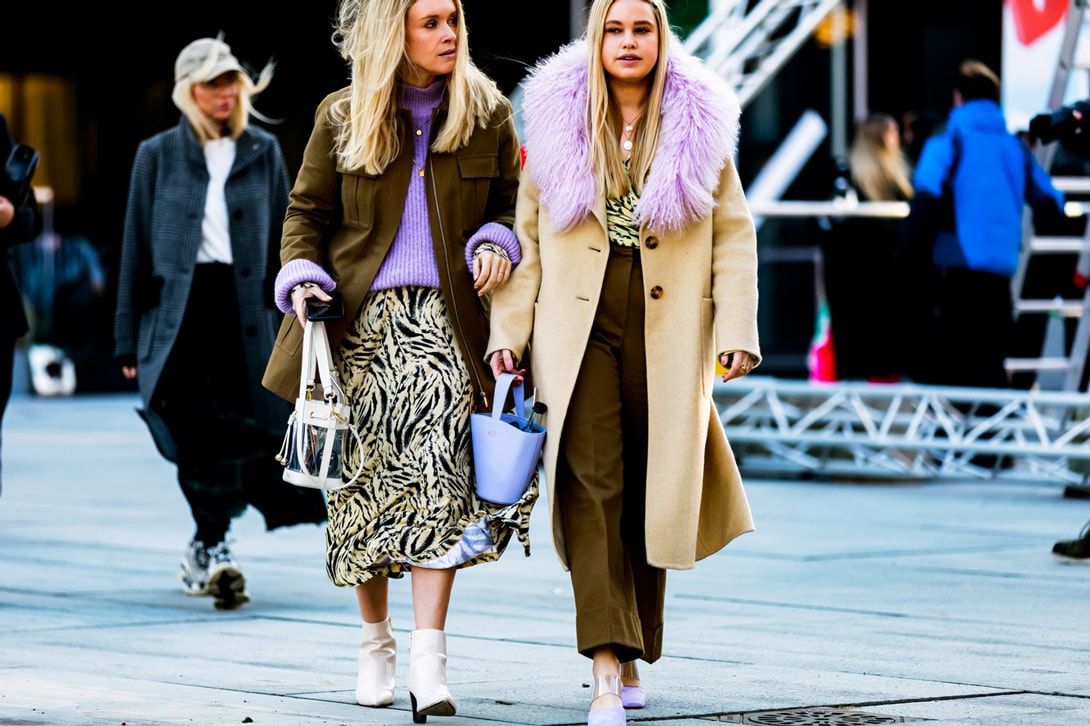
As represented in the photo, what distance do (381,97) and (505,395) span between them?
34.7 inches

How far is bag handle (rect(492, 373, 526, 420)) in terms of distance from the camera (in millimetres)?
5047

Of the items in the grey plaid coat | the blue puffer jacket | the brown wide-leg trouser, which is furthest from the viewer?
the blue puffer jacket

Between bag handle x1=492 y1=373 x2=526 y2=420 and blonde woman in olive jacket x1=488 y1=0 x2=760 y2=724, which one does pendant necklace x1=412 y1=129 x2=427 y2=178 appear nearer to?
Answer: blonde woman in olive jacket x1=488 y1=0 x2=760 y2=724

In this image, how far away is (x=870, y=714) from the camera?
508cm

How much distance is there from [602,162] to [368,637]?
57.0 inches

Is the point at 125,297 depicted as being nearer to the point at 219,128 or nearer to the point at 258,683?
the point at 219,128

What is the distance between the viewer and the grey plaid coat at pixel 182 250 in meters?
7.40

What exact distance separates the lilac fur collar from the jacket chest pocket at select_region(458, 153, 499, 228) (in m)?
0.14

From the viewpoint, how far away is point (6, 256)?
7.71 m

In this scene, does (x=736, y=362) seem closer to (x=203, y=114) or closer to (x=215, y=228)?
(x=215, y=228)

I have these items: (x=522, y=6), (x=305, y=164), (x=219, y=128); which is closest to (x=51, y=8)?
(x=522, y=6)

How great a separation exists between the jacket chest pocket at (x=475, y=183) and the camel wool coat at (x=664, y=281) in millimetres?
162

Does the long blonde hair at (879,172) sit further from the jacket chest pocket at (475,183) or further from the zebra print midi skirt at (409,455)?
the zebra print midi skirt at (409,455)

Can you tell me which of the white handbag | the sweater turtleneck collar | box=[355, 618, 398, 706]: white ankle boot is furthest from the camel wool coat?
box=[355, 618, 398, 706]: white ankle boot
